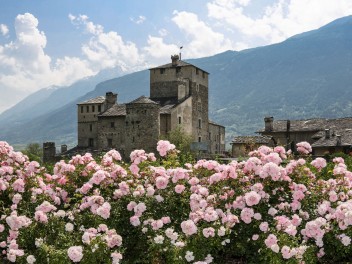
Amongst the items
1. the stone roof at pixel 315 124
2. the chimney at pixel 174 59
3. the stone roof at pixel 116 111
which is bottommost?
the stone roof at pixel 315 124

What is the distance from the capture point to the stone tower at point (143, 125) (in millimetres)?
58312

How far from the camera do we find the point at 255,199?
842cm

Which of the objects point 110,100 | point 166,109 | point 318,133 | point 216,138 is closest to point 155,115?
point 166,109

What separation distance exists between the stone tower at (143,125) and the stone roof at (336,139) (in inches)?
739

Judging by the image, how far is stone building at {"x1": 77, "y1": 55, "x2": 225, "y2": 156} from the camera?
58.7 metres

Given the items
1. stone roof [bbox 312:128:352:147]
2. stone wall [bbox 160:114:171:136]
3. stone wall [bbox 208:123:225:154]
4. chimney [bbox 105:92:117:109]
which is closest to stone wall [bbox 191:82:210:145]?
stone wall [bbox 208:123:225:154]

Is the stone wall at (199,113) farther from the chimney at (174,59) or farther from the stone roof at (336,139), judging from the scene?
the stone roof at (336,139)

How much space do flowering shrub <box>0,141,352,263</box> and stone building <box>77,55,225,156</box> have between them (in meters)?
47.9

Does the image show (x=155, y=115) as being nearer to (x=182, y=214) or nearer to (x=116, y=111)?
(x=116, y=111)

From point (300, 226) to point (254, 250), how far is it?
1.07m

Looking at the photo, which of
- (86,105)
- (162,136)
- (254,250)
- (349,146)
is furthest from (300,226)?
(86,105)

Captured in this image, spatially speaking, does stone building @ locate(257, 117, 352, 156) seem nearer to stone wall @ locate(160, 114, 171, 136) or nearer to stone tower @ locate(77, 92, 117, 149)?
stone wall @ locate(160, 114, 171, 136)

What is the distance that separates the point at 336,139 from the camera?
175ft

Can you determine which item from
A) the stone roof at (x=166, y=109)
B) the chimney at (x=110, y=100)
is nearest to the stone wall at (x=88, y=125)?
the chimney at (x=110, y=100)
